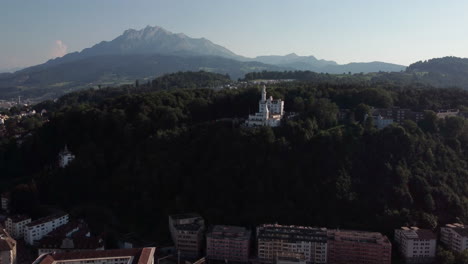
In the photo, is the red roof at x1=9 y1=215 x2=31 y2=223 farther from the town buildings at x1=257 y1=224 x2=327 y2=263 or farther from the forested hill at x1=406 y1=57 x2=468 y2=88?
the forested hill at x1=406 y1=57 x2=468 y2=88

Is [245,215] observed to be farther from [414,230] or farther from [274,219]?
[414,230]

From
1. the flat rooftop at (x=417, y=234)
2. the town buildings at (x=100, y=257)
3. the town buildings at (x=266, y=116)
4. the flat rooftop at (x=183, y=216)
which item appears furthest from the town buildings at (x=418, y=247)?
the town buildings at (x=100, y=257)

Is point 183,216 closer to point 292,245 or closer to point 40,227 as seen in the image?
point 292,245

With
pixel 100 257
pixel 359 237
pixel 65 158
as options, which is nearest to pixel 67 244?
pixel 100 257

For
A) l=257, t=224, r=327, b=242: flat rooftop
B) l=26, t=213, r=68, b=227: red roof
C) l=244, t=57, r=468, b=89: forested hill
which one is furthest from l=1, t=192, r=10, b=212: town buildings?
l=244, t=57, r=468, b=89: forested hill

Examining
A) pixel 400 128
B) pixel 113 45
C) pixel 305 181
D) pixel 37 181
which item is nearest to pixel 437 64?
pixel 400 128
